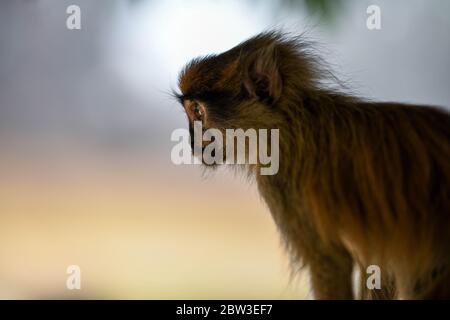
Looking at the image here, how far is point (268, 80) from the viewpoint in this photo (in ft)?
5.23

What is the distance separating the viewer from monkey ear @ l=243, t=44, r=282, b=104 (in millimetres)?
1580

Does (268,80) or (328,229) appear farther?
(268,80)

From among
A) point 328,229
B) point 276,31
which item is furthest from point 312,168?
point 276,31

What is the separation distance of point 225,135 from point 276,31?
31cm

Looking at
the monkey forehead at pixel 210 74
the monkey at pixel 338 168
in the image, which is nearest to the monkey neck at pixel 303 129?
the monkey at pixel 338 168

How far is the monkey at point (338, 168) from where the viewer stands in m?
1.41

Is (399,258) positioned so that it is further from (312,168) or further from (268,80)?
(268,80)

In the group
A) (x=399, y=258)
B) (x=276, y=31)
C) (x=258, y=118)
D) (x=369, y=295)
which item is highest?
(x=276, y=31)

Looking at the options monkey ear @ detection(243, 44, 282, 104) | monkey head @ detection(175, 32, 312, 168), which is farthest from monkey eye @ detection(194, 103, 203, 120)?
monkey ear @ detection(243, 44, 282, 104)

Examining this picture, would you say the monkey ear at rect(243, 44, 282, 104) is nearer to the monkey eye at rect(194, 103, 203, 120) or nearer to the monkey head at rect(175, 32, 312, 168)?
the monkey head at rect(175, 32, 312, 168)

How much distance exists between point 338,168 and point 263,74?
0.30 m

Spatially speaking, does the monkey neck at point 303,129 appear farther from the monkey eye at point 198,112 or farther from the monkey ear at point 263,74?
the monkey eye at point 198,112

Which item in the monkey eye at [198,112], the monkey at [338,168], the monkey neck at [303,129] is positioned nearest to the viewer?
the monkey at [338,168]

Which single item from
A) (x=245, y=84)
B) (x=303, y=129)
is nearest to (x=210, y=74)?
(x=245, y=84)
